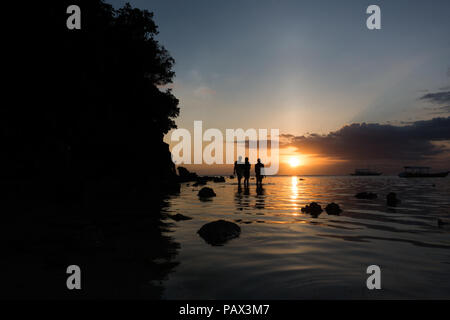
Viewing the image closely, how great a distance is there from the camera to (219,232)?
6727 mm

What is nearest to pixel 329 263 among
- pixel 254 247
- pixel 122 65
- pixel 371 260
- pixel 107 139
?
pixel 371 260

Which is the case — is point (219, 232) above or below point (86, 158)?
below

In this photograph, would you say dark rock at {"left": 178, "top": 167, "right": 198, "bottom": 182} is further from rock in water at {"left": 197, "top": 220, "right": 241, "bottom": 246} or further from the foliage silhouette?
rock in water at {"left": 197, "top": 220, "right": 241, "bottom": 246}

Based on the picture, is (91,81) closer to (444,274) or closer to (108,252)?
(108,252)

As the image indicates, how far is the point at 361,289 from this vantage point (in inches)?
145

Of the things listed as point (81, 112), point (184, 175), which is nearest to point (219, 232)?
point (81, 112)

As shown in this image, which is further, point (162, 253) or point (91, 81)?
point (91, 81)

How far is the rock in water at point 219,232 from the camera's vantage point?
6.51 meters

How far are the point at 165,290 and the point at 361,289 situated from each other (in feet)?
8.68

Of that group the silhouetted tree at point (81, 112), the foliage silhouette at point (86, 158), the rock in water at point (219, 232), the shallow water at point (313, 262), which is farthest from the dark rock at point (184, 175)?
the rock in water at point (219, 232)

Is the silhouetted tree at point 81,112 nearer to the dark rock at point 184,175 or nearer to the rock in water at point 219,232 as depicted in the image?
the rock in water at point 219,232

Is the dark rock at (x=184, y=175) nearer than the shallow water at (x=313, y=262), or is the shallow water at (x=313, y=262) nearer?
the shallow water at (x=313, y=262)

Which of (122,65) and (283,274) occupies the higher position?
(122,65)

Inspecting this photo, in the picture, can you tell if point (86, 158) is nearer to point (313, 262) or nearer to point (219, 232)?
point (219, 232)
